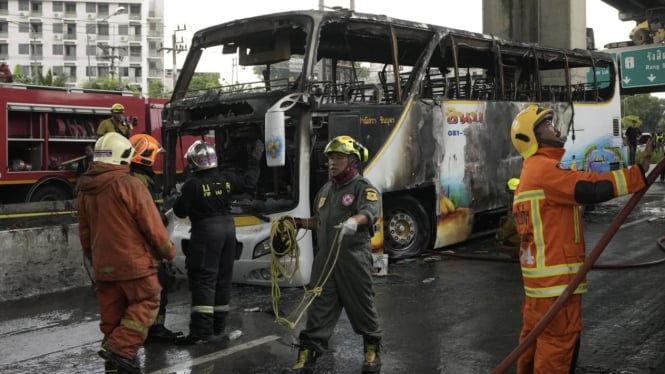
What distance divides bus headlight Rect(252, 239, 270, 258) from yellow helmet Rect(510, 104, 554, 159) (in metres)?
4.25

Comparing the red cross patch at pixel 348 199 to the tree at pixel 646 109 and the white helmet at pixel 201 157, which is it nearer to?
the white helmet at pixel 201 157

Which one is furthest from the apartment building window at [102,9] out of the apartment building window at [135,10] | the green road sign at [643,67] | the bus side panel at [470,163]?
the bus side panel at [470,163]

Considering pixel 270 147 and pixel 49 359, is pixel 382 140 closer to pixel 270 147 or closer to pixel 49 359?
pixel 270 147

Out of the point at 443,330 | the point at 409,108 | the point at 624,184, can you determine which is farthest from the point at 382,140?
the point at 624,184

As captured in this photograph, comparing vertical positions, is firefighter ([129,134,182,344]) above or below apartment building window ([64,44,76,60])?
below

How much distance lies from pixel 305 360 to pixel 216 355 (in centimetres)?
98

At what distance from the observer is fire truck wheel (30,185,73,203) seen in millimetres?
14273

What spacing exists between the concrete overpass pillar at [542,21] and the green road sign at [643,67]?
6.70 feet

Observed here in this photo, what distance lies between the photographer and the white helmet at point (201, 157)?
20.4ft

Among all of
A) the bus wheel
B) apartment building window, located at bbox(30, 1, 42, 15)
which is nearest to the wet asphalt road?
the bus wheel

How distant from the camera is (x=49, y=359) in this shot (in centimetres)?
585

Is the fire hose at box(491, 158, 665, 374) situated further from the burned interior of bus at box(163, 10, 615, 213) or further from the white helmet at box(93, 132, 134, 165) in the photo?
the burned interior of bus at box(163, 10, 615, 213)

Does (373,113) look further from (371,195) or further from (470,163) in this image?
(371,195)

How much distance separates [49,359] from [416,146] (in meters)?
5.65
